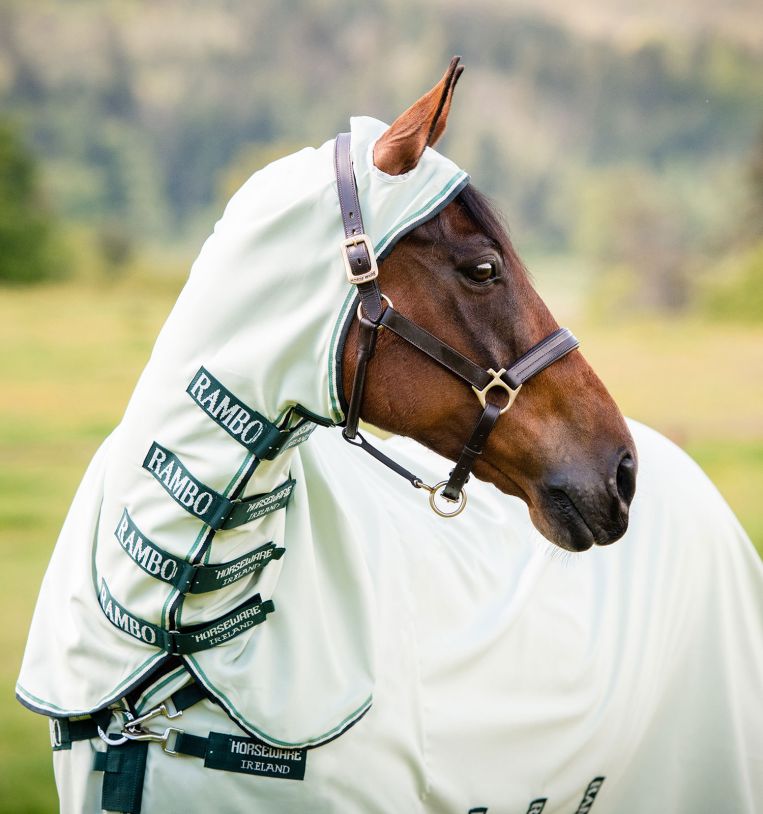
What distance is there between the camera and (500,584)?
1813 millimetres

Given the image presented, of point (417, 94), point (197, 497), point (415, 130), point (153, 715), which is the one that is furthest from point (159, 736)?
point (417, 94)

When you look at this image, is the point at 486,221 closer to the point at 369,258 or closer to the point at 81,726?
the point at 369,258

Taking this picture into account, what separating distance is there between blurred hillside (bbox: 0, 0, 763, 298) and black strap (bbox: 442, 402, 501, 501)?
910 centimetres

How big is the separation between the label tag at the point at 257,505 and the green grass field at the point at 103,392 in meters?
2.83

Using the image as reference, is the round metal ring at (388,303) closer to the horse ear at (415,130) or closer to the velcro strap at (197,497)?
the horse ear at (415,130)

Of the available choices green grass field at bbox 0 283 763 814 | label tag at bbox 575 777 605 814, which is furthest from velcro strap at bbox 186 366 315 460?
green grass field at bbox 0 283 763 814

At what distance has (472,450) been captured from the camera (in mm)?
1412

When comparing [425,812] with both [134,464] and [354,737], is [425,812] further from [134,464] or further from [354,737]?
[134,464]

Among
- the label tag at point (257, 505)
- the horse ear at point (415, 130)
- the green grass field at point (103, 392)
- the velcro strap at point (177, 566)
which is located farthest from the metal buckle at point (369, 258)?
the green grass field at point (103, 392)

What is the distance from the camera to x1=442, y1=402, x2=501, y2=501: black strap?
54.3 inches

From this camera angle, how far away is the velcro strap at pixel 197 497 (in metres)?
1.33

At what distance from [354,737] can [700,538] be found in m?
0.98

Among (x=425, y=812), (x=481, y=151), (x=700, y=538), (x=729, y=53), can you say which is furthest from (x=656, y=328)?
(x=425, y=812)

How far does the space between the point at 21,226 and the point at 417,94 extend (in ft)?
15.6
